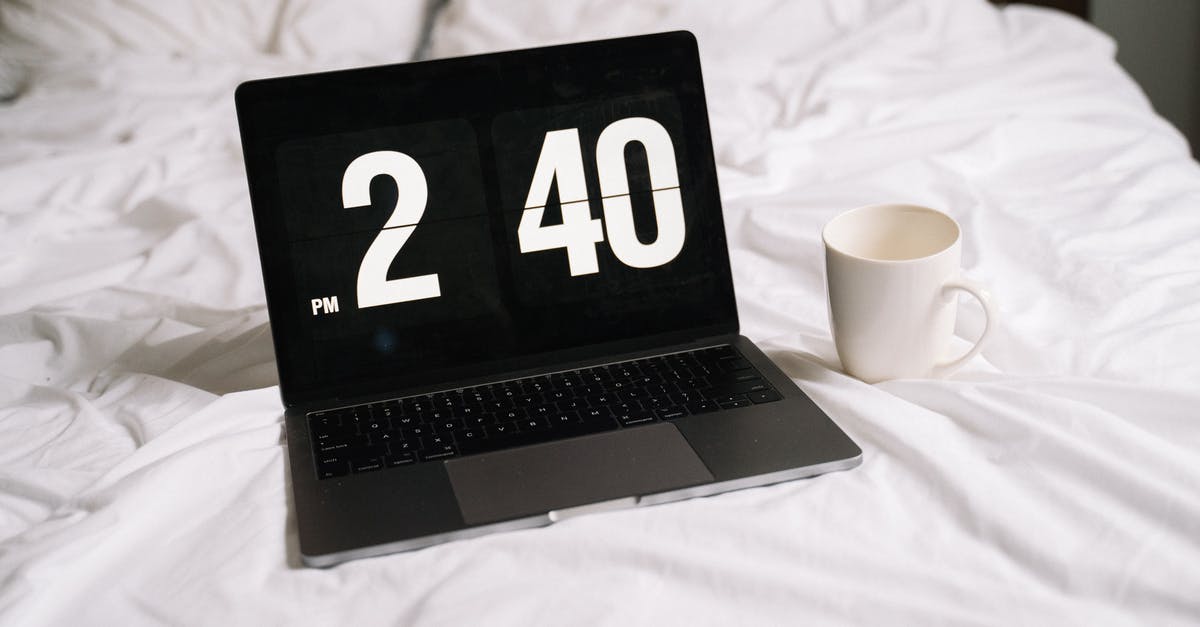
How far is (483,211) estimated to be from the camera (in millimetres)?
864

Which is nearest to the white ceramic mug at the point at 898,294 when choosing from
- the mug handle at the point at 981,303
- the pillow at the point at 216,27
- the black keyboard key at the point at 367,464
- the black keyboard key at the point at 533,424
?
the mug handle at the point at 981,303

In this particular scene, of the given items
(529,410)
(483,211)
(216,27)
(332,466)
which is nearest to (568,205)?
(483,211)

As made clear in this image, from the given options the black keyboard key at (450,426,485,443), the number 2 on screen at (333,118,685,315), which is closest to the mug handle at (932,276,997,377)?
the number 2 on screen at (333,118,685,315)

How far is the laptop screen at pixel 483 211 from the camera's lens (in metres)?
0.83

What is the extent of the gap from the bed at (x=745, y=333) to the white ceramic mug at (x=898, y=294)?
2 centimetres

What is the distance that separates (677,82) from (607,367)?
0.24 m

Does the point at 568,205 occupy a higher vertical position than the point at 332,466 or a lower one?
higher

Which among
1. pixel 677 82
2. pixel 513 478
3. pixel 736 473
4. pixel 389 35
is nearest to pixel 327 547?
pixel 513 478

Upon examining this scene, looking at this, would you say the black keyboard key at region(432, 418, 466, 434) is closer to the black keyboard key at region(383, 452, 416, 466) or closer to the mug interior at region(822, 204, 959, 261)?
the black keyboard key at region(383, 452, 416, 466)

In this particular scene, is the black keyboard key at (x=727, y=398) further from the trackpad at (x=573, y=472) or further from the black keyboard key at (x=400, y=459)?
the black keyboard key at (x=400, y=459)

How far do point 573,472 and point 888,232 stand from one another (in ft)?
1.05

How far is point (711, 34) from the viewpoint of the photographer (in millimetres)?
1591

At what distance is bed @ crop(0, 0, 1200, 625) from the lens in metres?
0.62

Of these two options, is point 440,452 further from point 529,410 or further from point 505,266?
point 505,266
